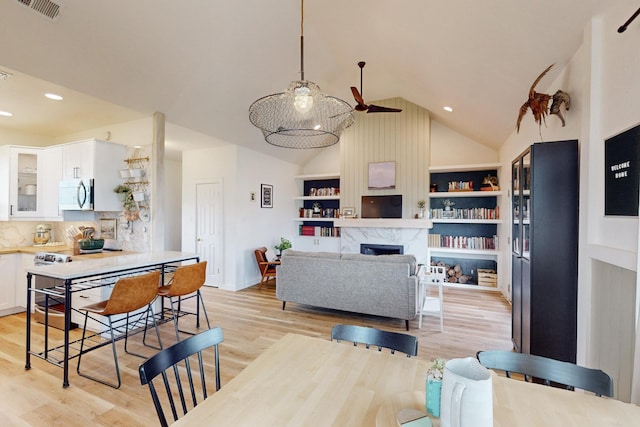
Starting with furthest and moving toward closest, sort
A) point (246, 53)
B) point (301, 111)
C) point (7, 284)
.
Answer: point (7, 284), point (246, 53), point (301, 111)

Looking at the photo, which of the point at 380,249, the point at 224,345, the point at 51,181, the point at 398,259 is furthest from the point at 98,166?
the point at 380,249

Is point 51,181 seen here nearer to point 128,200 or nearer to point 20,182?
point 20,182

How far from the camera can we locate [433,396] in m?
0.91

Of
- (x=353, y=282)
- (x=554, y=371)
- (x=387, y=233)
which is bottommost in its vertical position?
(x=353, y=282)

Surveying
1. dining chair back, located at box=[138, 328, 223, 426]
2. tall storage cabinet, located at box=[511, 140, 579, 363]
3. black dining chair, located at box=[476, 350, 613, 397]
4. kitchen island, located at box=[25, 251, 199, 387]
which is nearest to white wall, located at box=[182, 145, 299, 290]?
kitchen island, located at box=[25, 251, 199, 387]

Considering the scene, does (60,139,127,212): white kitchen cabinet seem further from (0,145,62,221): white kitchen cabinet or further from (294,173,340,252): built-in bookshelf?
(294,173,340,252): built-in bookshelf

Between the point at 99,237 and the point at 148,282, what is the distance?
7.66 feet

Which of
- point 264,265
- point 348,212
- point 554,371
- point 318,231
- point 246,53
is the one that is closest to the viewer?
point 554,371

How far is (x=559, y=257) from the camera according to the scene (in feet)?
7.06

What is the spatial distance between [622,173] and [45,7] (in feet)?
14.5

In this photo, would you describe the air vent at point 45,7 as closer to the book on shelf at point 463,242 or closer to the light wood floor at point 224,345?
the light wood floor at point 224,345

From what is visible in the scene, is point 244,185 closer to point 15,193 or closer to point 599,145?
point 15,193

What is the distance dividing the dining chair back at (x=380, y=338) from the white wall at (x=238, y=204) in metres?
4.21

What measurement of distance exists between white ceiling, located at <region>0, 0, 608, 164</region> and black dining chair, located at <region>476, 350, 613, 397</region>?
195 centimetres
